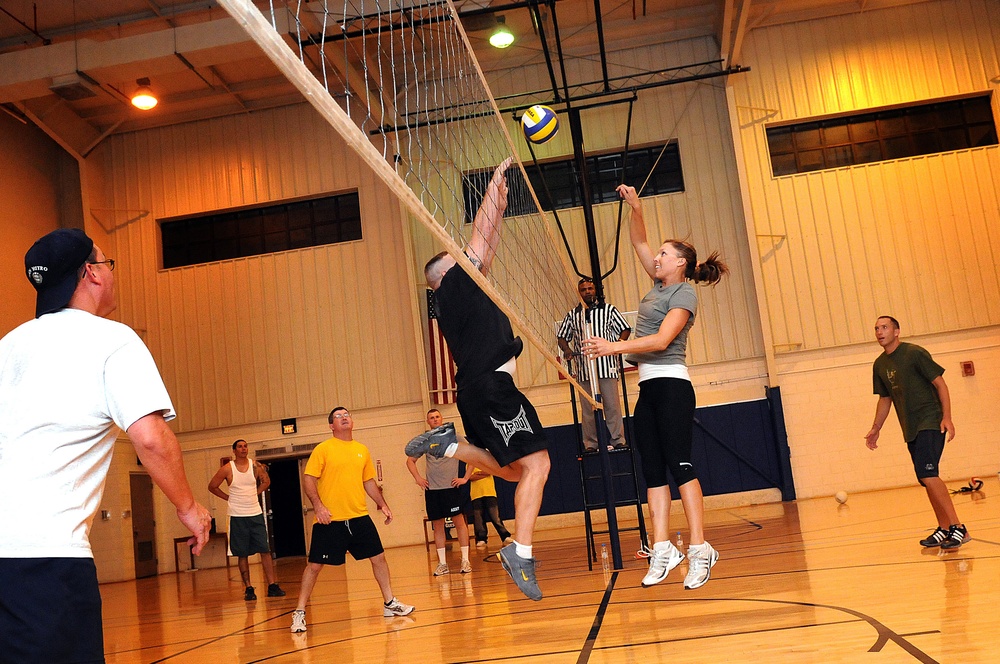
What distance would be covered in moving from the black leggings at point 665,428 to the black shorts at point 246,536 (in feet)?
19.3

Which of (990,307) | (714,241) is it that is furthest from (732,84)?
(990,307)

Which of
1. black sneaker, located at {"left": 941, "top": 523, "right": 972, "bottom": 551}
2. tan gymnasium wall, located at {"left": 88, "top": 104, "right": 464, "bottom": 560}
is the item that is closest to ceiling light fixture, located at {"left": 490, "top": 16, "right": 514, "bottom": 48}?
tan gymnasium wall, located at {"left": 88, "top": 104, "right": 464, "bottom": 560}

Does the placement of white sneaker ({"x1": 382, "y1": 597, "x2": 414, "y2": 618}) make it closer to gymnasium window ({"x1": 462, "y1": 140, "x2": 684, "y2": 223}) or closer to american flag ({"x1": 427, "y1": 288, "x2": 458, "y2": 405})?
american flag ({"x1": 427, "y1": 288, "x2": 458, "y2": 405})

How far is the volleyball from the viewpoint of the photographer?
607cm

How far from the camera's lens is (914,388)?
247 inches

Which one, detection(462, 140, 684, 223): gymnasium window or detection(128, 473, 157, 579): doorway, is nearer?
detection(128, 473, 157, 579): doorway

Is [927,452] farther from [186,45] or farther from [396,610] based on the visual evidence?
[186,45]

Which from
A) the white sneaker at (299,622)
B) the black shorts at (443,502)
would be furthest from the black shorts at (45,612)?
the black shorts at (443,502)

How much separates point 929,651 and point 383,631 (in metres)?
3.45

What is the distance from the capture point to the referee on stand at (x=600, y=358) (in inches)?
322

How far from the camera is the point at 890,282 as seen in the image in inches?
563

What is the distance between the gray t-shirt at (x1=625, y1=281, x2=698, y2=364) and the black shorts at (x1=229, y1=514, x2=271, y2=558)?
19.8 ft

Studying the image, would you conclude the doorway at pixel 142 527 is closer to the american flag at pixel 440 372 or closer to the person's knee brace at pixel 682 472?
the american flag at pixel 440 372

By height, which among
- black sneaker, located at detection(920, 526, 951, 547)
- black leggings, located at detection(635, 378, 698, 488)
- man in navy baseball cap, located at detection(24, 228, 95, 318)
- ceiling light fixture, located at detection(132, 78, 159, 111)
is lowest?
black sneaker, located at detection(920, 526, 951, 547)
